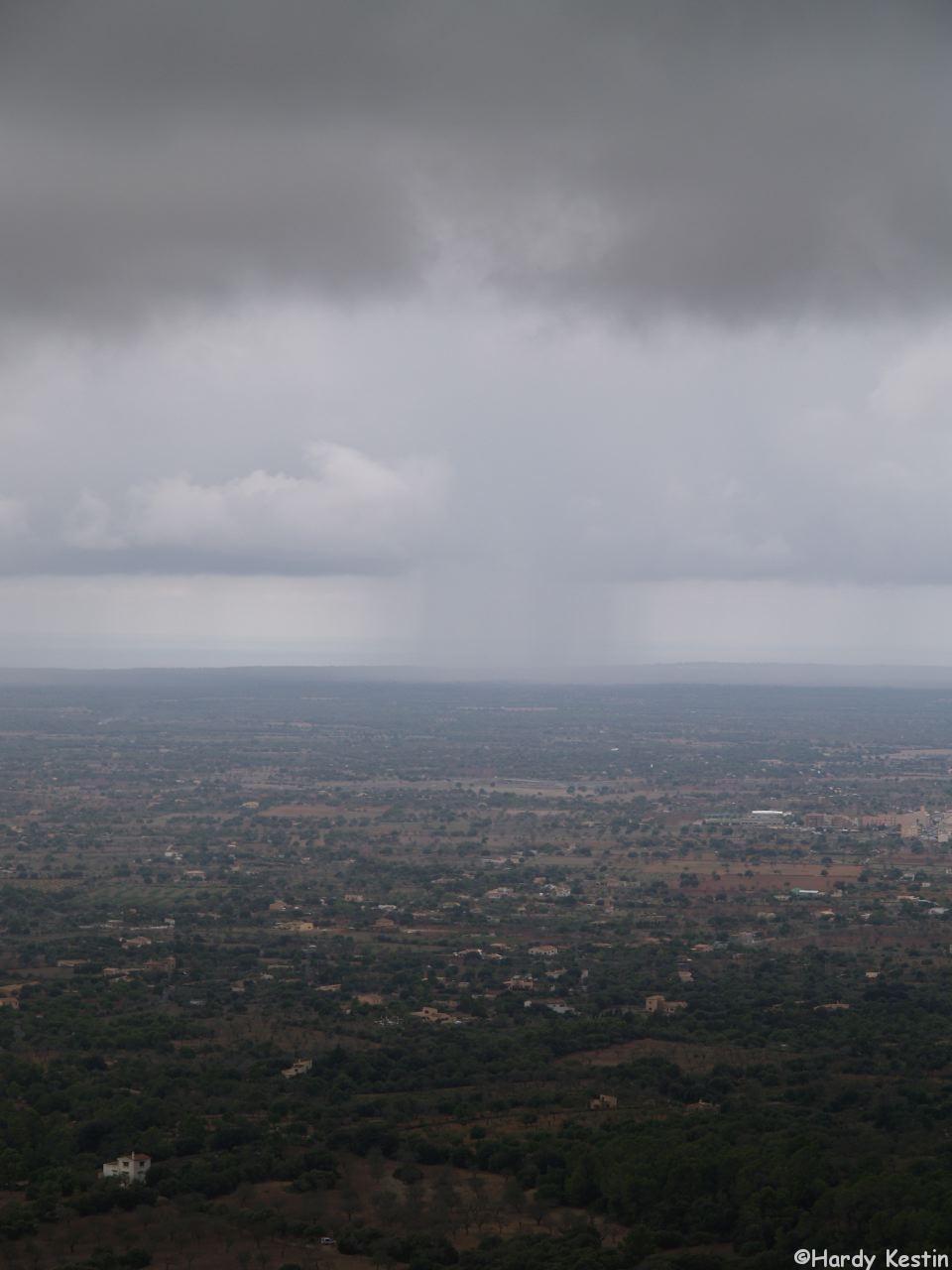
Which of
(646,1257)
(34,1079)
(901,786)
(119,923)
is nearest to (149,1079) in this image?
(34,1079)

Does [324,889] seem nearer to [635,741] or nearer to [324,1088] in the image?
[324,1088]

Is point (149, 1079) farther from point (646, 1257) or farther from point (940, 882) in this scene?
point (940, 882)

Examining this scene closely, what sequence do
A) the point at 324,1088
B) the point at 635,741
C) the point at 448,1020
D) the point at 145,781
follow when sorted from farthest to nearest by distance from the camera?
the point at 635,741
the point at 145,781
the point at 448,1020
the point at 324,1088

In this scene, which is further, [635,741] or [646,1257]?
[635,741]

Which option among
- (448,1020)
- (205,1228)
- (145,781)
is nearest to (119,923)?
(448,1020)

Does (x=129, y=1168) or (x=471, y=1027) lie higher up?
(x=129, y=1168)

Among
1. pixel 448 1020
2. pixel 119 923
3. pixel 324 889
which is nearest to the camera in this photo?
pixel 448 1020

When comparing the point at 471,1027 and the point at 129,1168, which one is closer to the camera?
the point at 129,1168

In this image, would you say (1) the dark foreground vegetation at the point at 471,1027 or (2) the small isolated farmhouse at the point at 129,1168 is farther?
(2) the small isolated farmhouse at the point at 129,1168

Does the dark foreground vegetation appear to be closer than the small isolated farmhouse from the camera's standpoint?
Yes
